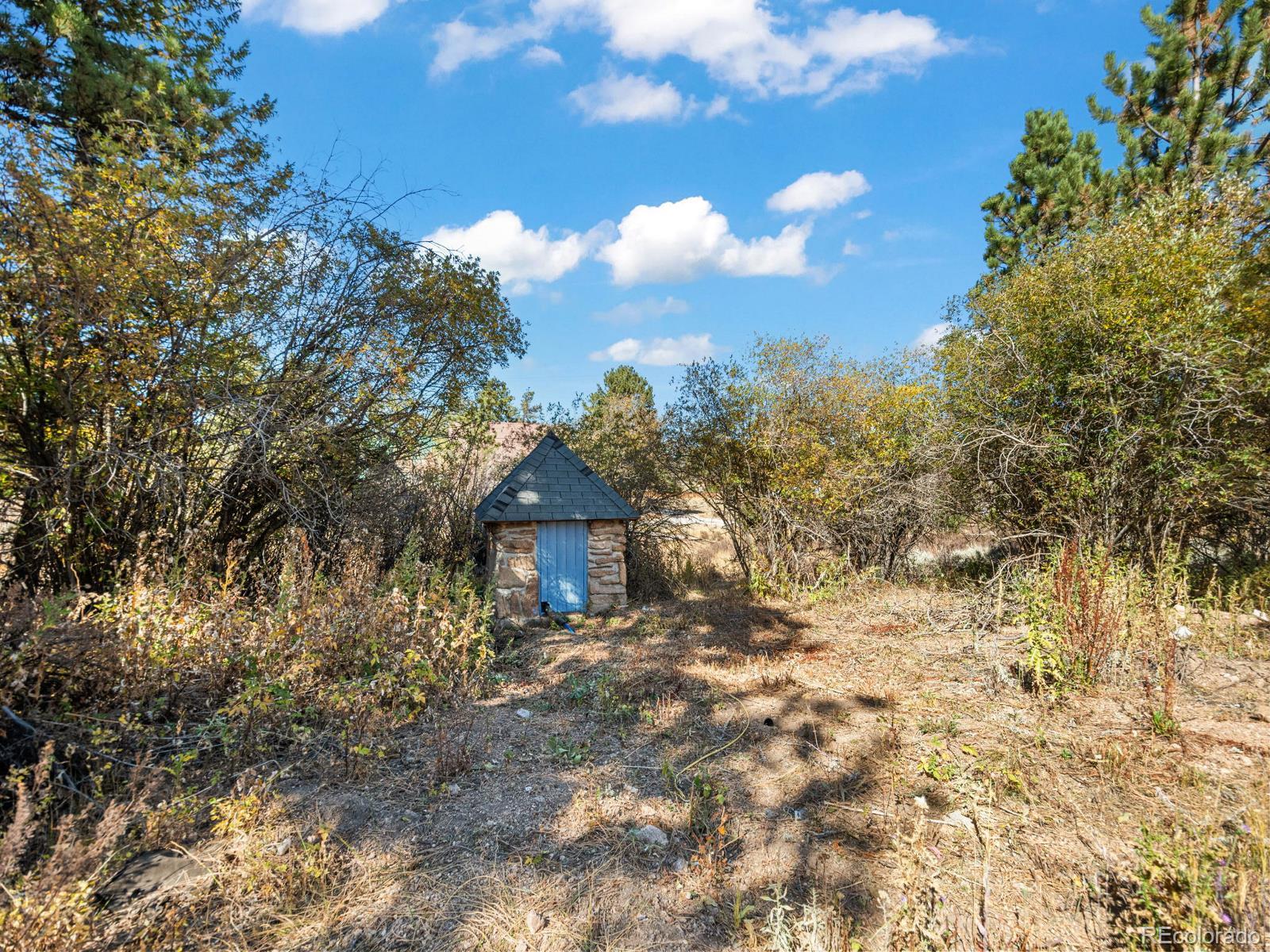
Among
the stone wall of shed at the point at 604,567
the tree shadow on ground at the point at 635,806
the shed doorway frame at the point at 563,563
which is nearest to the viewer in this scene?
the tree shadow on ground at the point at 635,806

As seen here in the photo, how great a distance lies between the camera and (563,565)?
29.5 feet

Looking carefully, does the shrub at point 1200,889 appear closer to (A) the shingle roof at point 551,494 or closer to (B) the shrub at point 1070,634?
(B) the shrub at point 1070,634

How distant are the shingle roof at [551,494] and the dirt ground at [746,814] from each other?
3.47m

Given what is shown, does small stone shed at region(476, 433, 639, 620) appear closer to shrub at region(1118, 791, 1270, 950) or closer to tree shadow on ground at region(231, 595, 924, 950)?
tree shadow on ground at region(231, 595, 924, 950)

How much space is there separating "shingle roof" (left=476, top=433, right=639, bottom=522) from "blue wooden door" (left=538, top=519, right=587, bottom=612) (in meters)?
0.27

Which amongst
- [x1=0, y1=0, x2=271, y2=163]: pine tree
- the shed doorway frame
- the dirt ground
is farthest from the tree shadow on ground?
[x1=0, y1=0, x2=271, y2=163]: pine tree

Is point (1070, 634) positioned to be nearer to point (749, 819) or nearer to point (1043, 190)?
point (749, 819)

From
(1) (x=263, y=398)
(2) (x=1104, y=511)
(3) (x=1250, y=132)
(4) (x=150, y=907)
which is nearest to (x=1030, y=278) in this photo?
(2) (x=1104, y=511)

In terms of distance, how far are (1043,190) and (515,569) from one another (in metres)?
13.4

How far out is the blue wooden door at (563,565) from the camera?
8844 mm

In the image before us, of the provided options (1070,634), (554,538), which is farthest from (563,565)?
(1070,634)

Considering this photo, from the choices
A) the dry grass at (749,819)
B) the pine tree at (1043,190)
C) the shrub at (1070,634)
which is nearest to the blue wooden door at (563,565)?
the dry grass at (749,819)

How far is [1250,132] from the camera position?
360 inches

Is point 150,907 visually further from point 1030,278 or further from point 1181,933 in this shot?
point 1030,278
